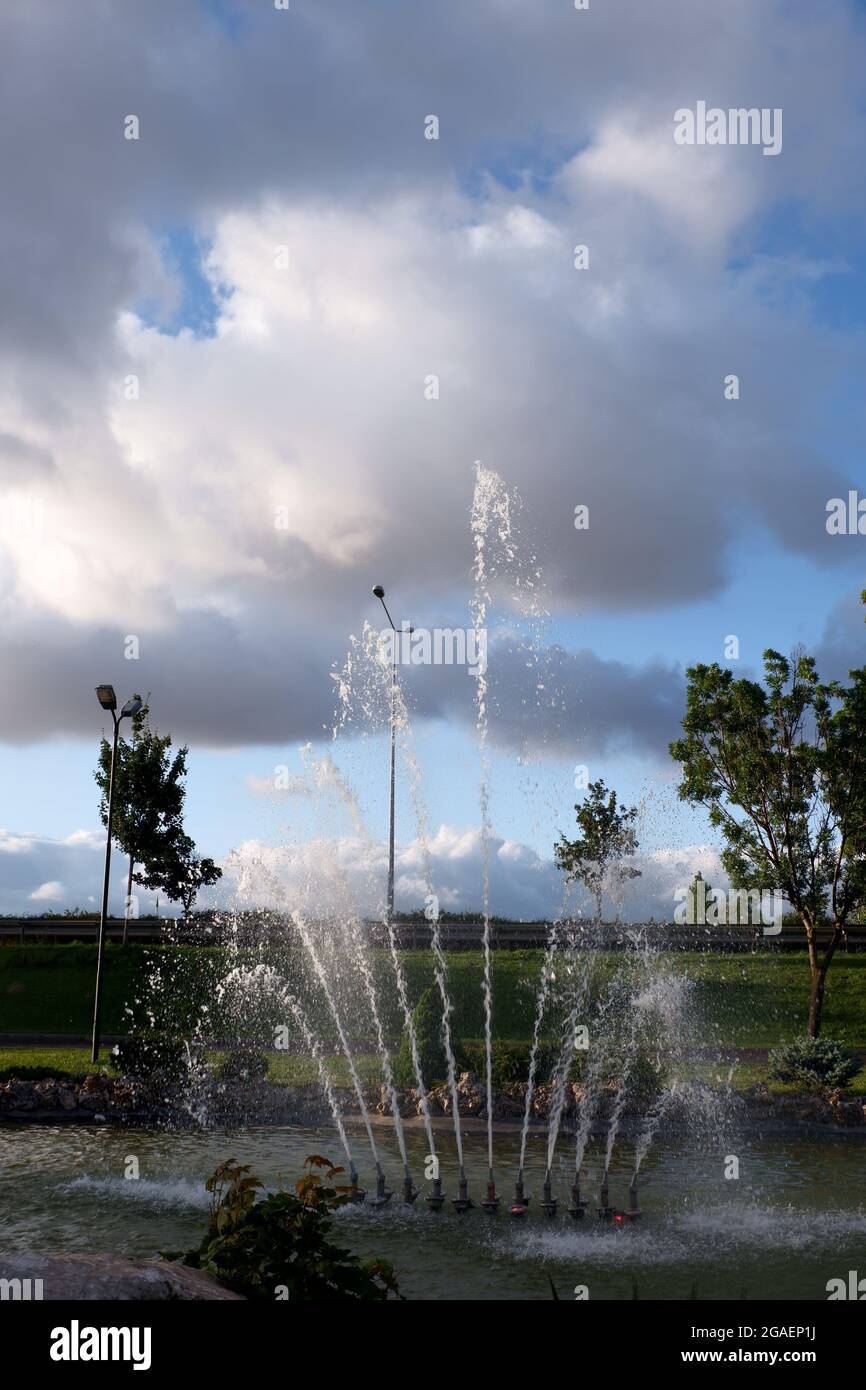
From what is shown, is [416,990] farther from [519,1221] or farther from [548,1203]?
[519,1221]

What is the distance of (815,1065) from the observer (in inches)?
774

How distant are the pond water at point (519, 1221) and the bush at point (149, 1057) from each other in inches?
84.7

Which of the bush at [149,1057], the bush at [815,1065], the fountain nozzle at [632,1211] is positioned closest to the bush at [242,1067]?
the bush at [149,1057]

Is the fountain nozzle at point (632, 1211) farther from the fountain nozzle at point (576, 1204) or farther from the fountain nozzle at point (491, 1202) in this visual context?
the fountain nozzle at point (491, 1202)

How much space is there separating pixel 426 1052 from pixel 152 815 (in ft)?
82.8

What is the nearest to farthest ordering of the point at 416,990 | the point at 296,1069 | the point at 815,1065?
1. the point at 815,1065
2. the point at 296,1069
3. the point at 416,990

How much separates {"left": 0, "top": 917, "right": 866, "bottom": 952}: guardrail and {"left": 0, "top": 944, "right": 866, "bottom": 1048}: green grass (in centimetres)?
89

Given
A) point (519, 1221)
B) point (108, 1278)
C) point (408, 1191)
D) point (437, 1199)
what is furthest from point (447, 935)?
point (108, 1278)

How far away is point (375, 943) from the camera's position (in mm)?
36750

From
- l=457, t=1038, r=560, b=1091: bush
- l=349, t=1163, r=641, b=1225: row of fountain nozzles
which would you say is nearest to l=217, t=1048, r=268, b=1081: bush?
l=457, t=1038, r=560, b=1091: bush

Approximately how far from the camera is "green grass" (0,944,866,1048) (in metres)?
27.5

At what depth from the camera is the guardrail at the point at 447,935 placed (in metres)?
34.5
